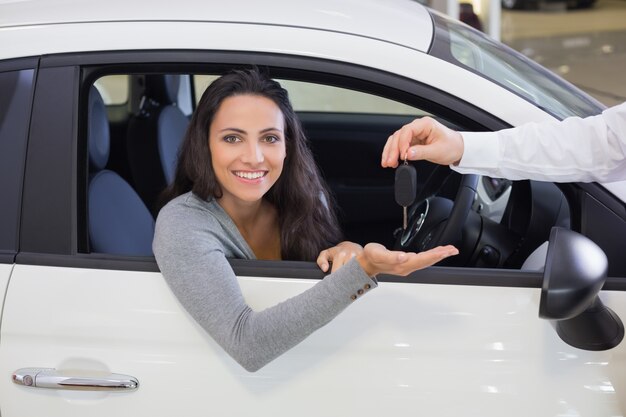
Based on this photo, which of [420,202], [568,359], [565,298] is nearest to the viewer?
[565,298]

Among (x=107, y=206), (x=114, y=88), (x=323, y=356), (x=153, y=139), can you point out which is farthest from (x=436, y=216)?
(x=114, y=88)

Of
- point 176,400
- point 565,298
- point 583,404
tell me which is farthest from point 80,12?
point 583,404

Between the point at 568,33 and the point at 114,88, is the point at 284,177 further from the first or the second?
the point at 568,33

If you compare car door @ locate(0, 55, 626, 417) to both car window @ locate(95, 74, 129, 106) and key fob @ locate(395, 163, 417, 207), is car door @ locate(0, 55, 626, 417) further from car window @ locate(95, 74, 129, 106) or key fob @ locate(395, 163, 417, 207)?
car window @ locate(95, 74, 129, 106)

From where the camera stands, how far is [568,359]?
1895 mm

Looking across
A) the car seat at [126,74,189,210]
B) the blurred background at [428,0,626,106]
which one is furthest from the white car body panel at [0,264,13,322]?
the blurred background at [428,0,626,106]

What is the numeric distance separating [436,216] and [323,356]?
652 mm

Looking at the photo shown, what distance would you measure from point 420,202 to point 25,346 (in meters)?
1.18

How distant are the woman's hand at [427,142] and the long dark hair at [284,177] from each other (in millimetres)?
356

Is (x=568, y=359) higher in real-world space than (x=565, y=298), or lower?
lower

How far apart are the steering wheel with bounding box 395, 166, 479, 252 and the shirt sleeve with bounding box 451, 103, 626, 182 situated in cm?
22

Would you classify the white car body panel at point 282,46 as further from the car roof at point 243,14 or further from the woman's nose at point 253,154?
the woman's nose at point 253,154

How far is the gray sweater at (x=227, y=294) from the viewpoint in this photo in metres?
1.76

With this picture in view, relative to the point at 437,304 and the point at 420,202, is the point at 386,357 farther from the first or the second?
the point at 420,202
